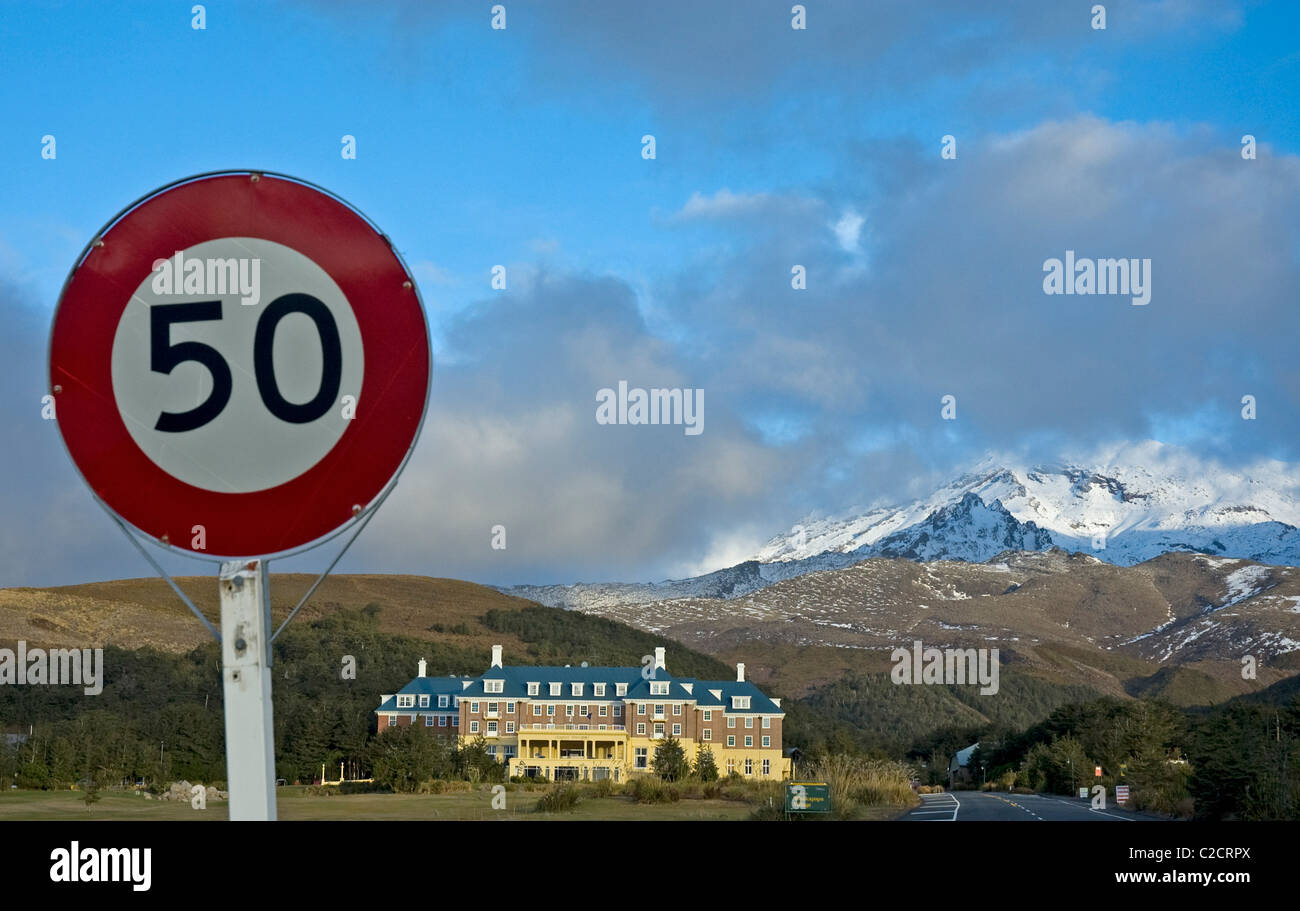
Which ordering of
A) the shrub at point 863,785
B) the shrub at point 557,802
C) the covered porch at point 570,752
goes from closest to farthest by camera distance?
1. the shrub at point 557,802
2. the shrub at point 863,785
3. the covered porch at point 570,752

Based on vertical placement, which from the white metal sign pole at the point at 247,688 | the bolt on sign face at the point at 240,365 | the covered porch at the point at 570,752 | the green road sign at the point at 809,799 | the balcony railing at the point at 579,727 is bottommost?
the covered porch at the point at 570,752

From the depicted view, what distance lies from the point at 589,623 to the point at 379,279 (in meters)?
162

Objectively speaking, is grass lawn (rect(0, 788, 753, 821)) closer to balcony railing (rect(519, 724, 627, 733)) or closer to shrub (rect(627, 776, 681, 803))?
shrub (rect(627, 776, 681, 803))

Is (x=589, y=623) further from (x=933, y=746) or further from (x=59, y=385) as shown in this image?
(x=59, y=385)

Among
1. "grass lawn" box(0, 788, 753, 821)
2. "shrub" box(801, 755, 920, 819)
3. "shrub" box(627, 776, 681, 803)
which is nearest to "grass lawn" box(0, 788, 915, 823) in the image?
"grass lawn" box(0, 788, 753, 821)

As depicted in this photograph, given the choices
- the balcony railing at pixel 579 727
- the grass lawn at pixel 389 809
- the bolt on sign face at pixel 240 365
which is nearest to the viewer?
the bolt on sign face at pixel 240 365

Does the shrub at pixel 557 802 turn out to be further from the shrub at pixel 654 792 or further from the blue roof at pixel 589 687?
the blue roof at pixel 589 687

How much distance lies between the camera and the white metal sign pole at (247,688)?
260 centimetres

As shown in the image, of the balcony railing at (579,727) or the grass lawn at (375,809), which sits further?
the balcony railing at (579,727)

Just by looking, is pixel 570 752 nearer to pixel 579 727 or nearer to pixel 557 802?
pixel 579 727

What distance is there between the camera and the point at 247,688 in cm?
265

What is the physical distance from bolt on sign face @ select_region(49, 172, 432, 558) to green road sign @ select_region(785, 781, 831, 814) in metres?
20.9

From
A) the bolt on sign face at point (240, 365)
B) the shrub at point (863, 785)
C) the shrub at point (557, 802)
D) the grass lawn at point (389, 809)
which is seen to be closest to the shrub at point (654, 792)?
the grass lawn at point (389, 809)
